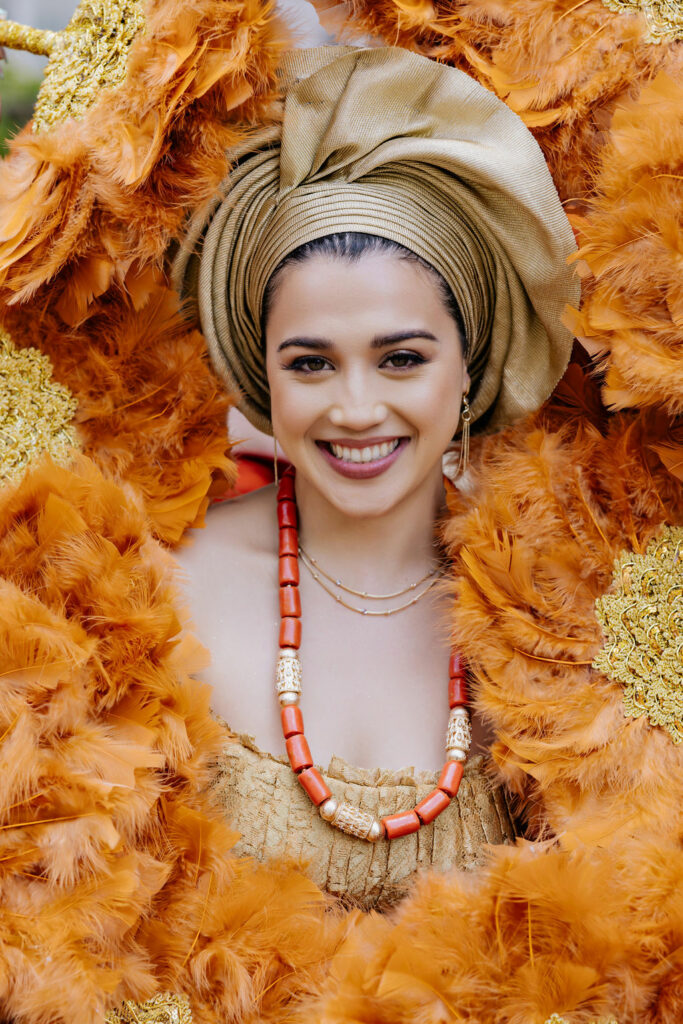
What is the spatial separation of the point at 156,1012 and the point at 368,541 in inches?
34.6

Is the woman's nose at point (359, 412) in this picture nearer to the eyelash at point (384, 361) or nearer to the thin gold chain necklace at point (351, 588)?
the eyelash at point (384, 361)

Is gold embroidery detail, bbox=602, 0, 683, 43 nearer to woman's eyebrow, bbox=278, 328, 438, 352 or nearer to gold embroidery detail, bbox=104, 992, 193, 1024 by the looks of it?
woman's eyebrow, bbox=278, 328, 438, 352

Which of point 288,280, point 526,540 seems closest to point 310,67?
point 288,280

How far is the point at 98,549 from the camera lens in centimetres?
173

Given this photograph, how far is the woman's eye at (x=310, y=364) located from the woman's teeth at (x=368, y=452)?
0.45 feet

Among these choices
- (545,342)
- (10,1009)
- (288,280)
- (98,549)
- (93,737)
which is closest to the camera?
(10,1009)

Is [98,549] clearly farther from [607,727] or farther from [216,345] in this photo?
[607,727]

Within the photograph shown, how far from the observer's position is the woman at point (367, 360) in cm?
184

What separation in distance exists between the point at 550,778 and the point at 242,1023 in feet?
2.03

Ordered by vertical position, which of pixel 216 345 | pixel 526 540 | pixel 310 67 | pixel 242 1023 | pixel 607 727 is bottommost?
pixel 242 1023

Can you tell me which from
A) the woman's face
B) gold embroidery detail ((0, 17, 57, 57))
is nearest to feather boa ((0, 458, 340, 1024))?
the woman's face

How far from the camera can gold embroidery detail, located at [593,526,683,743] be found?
5.98ft

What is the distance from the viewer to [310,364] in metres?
1.88

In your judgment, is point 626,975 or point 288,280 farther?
point 288,280
